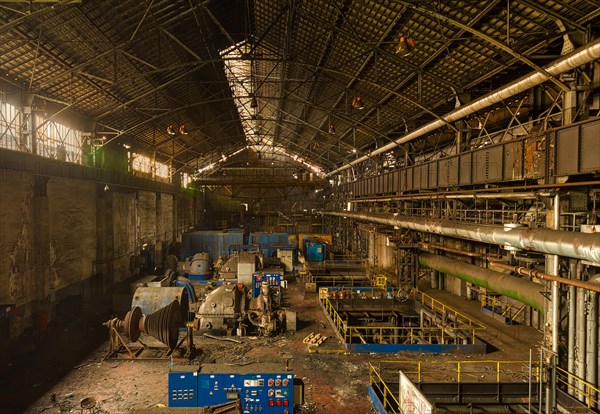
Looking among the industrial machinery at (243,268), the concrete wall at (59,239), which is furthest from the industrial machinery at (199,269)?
the concrete wall at (59,239)

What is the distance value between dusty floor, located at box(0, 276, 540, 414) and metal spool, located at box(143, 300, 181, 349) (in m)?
0.98

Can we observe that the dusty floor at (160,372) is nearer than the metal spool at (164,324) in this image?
Yes

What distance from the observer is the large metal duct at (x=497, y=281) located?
11.5m

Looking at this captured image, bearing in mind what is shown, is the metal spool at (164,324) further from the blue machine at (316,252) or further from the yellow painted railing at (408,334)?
the blue machine at (316,252)

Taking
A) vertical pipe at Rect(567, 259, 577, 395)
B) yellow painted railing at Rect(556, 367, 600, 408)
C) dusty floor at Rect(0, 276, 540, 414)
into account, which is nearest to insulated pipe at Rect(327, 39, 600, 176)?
vertical pipe at Rect(567, 259, 577, 395)

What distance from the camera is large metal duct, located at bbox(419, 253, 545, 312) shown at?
1148 cm

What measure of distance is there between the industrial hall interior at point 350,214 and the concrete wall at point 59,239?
123 millimetres

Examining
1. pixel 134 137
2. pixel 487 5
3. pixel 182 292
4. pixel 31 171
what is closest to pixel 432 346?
pixel 182 292

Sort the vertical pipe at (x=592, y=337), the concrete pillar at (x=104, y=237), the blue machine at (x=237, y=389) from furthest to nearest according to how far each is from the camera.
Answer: the concrete pillar at (x=104, y=237)
the vertical pipe at (x=592, y=337)
the blue machine at (x=237, y=389)

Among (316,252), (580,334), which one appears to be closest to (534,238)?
(580,334)

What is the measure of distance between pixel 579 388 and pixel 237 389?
29.2 ft

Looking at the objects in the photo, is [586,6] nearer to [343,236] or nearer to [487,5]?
[487,5]

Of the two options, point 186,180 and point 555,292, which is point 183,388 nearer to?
point 555,292

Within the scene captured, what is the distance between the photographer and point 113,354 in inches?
508
